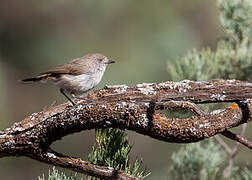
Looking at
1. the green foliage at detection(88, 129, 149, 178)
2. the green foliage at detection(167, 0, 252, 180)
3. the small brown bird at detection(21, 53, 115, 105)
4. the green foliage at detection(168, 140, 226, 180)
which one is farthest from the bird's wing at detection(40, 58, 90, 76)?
the green foliage at detection(88, 129, 149, 178)

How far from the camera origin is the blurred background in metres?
6.06

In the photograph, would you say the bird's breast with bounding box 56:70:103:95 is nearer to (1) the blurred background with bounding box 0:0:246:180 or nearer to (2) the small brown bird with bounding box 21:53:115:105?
(2) the small brown bird with bounding box 21:53:115:105

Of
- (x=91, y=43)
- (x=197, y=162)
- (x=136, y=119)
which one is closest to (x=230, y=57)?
(x=197, y=162)

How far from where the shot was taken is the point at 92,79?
361cm

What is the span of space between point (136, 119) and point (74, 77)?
5.70 ft

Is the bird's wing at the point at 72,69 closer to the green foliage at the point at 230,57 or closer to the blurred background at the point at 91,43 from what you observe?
the green foliage at the point at 230,57

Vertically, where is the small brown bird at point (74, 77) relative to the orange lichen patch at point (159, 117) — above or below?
above

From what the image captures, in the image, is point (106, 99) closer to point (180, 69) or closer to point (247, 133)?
point (180, 69)

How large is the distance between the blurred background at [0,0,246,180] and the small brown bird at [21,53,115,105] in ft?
6.72

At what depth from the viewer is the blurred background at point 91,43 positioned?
6062mm

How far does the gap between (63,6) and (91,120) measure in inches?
226

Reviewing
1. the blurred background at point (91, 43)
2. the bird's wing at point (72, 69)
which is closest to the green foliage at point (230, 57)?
the bird's wing at point (72, 69)

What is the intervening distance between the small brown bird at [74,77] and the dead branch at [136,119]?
4.05ft

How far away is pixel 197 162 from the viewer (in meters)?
2.92
